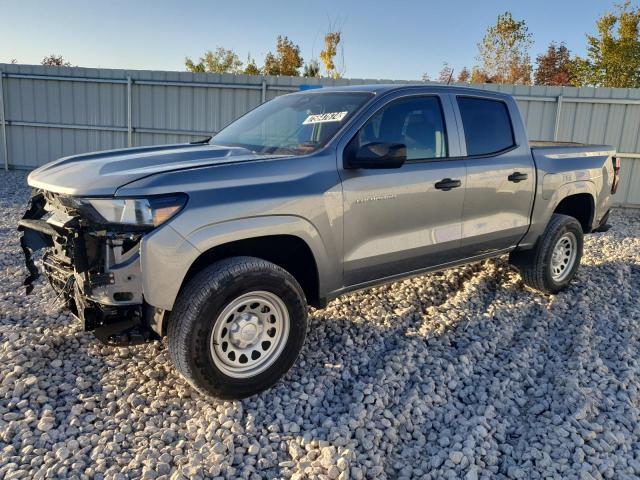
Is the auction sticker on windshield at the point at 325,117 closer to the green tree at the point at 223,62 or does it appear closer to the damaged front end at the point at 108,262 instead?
the damaged front end at the point at 108,262

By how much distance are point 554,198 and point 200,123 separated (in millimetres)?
9263

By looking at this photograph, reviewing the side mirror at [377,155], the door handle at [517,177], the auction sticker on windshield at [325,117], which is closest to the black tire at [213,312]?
the side mirror at [377,155]

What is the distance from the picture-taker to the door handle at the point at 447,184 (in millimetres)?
4035

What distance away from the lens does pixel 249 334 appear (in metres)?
3.23

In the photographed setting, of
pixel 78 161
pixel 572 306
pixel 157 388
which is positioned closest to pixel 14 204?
pixel 78 161

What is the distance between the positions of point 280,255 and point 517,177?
2379mm

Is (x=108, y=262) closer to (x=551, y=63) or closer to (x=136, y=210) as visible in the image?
(x=136, y=210)

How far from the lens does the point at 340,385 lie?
→ 353 cm

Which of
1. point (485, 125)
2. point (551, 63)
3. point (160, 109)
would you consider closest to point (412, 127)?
point (485, 125)

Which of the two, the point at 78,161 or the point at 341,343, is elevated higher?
the point at 78,161

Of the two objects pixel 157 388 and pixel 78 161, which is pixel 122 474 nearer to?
pixel 157 388

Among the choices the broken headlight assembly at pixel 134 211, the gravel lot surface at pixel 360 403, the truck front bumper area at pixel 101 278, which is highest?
the broken headlight assembly at pixel 134 211

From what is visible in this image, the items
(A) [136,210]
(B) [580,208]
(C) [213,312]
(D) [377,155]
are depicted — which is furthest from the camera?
(B) [580,208]

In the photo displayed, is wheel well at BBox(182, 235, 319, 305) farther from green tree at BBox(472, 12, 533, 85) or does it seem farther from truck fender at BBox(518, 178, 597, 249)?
green tree at BBox(472, 12, 533, 85)
